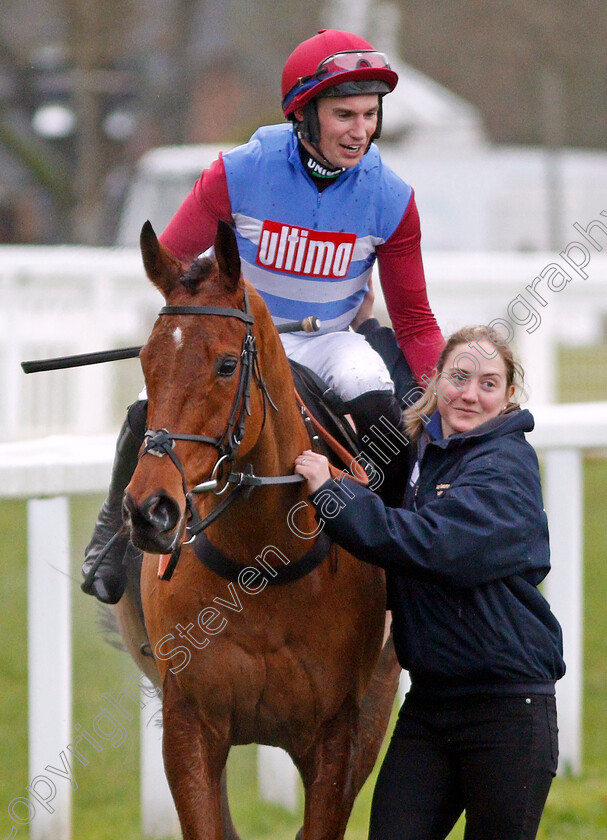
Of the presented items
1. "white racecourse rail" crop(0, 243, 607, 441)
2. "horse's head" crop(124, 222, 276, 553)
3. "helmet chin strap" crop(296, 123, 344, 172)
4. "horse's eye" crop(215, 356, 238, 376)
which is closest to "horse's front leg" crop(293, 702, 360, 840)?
"horse's head" crop(124, 222, 276, 553)

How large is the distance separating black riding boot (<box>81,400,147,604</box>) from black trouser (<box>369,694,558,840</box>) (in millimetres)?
947

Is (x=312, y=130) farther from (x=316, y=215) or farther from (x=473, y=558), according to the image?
(x=473, y=558)

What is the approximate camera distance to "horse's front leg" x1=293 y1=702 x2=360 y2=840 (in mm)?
3105

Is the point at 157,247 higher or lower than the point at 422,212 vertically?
higher

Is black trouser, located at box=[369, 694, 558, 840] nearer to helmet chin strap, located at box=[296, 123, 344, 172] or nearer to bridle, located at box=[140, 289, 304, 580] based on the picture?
bridle, located at box=[140, 289, 304, 580]

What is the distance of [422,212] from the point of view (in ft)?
62.9

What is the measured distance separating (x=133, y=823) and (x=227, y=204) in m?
2.29

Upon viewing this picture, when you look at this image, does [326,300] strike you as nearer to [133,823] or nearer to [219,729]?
[219,729]

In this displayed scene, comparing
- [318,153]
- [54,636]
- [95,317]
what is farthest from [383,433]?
[95,317]

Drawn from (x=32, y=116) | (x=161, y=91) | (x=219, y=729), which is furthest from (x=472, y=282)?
(x=32, y=116)

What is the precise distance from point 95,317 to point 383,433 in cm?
699

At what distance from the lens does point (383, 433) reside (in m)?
3.46

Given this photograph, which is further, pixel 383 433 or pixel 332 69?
pixel 383 433

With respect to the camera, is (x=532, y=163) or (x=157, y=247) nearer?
(x=157, y=247)
